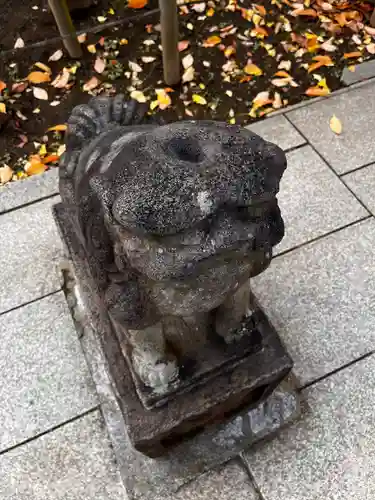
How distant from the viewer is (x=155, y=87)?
373 cm

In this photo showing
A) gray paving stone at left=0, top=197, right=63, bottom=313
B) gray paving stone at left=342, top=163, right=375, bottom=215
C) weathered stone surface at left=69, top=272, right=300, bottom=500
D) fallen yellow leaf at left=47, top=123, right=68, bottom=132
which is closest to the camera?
weathered stone surface at left=69, top=272, right=300, bottom=500

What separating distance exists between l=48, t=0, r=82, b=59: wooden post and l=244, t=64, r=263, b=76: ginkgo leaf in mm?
1238

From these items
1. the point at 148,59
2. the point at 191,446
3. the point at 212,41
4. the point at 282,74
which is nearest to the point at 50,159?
the point at 148,59

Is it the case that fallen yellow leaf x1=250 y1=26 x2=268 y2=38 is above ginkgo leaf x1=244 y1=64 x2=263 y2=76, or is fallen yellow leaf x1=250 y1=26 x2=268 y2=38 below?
above

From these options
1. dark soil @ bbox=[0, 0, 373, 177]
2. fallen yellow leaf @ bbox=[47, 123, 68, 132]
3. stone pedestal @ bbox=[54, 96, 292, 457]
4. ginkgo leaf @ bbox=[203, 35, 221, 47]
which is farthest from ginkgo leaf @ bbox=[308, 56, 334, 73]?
stone pedestal @ bbox=[54, 96, 292, 457]

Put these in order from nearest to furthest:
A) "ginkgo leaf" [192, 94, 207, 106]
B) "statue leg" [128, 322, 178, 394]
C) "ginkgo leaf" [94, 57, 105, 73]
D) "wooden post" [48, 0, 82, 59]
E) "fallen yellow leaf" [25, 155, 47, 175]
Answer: "statue leg" [128, 322, 178, 394], "fallen yellow leaf" [25, 155, 47, 175], "wooden post" [48, 0, 82, 59], "ginkgo leaf" [192, 94, 207, 106], "ginkgo leaf" [94, 57, 105, 73]

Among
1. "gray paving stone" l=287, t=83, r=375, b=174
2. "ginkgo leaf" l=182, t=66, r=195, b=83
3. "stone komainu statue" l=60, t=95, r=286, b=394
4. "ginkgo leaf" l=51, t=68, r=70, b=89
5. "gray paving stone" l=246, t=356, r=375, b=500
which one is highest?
"stone komainu statue" l=60, t=95, r=286, b=394

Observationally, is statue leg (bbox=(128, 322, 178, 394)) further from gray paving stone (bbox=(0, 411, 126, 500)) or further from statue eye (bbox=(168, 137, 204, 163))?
gray paving stone (bbox=(0, 411, 126, 500))

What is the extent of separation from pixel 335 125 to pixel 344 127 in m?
0.06

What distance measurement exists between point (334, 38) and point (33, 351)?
3.18 metres

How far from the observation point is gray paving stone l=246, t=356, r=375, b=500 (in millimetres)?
2113

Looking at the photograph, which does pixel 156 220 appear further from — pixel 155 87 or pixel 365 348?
pixel 155 87

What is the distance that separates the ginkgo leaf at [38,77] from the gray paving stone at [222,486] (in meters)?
2.94

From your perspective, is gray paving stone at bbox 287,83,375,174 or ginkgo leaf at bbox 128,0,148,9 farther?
ginkgo leaf at bbox 128,0,148,9
